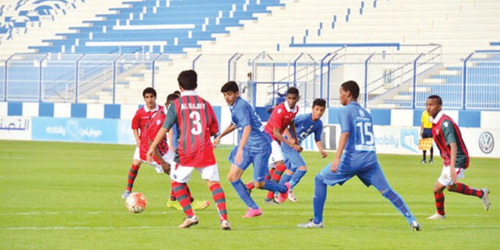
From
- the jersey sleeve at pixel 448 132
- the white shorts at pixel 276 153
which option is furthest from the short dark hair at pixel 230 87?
the white shorts at pixel 276 153

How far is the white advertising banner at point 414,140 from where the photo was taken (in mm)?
29734

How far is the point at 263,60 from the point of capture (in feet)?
121

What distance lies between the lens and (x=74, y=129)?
36.7 m

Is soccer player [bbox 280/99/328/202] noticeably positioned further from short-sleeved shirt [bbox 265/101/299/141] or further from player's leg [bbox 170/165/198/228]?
player's leg [bbox 170/165/198/228]

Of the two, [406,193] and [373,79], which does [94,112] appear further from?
[406,193]

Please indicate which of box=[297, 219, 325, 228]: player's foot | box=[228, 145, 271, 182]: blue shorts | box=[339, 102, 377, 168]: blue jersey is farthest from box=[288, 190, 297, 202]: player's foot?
box=[339, 102, 377, 168]: blue jersey

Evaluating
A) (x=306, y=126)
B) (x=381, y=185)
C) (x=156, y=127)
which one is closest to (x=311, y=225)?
(x=381, y=185)

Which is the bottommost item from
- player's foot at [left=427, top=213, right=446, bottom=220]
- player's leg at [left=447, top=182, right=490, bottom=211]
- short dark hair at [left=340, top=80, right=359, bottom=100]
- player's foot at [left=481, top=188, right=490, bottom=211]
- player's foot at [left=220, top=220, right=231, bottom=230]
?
player's foot at [left=427, top=213, right=446, bottom=220]

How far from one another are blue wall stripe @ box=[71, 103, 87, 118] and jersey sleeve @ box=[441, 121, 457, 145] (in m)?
27.3

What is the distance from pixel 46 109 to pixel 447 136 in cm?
2856

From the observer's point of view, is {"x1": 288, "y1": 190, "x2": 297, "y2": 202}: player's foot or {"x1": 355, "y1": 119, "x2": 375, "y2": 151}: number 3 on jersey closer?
{"x1": 355, "y1": 119, "x2": 375, "y2": 151}: number 3 on jersey

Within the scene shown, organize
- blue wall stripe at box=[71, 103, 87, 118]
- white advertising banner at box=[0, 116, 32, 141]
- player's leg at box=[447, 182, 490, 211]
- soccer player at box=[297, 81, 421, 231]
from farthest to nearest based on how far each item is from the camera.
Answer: blue wall stripe at box=[71, 103, 87, 118] → white advertising banner at box=[0, 116, 32, 141] → player's leg at box=[447, 182, 490, 211] → soccer player at box=[297, 81, 421, 231]

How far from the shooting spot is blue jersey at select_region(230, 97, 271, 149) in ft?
40.7

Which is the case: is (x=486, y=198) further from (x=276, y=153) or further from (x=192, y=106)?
(x=192, y=106)
